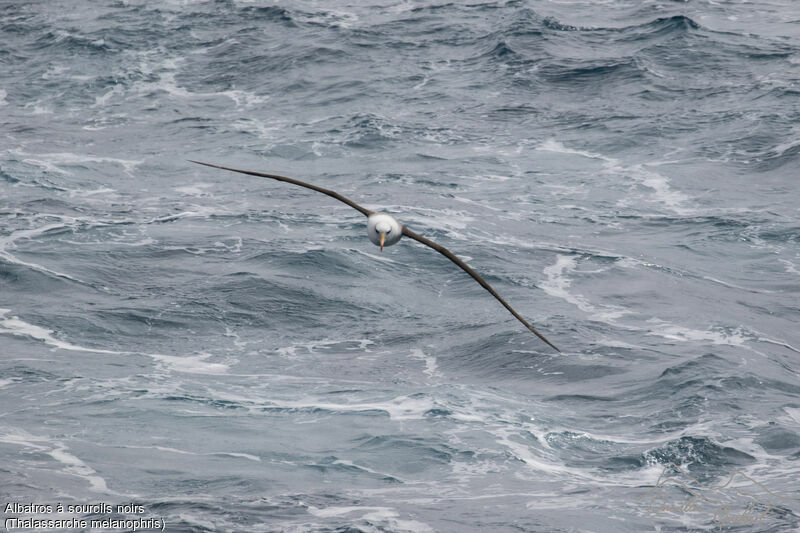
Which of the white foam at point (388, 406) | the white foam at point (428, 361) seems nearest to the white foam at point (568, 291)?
the white foam at point (428, 361)

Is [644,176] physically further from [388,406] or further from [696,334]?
[388,406]

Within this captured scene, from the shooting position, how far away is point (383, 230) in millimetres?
19875

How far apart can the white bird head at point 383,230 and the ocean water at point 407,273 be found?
614 centimetres

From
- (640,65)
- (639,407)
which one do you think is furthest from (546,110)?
(639,407)

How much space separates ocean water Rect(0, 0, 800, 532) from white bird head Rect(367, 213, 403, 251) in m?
6.14

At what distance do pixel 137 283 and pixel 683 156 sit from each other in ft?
72.5

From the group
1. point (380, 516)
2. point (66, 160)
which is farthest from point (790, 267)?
point (66, 160)

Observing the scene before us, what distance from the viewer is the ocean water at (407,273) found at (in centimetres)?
2503

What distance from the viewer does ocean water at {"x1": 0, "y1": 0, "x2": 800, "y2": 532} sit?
2503 cm

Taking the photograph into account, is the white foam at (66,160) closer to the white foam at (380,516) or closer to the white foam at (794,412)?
the white foam at (380,516)

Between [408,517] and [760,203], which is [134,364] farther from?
[760,203]

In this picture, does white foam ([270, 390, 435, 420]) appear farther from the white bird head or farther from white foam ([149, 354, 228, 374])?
the white bird head

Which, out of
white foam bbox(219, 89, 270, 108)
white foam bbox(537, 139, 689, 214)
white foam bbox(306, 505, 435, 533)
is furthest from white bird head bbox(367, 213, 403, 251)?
white foam bbox(219, 89, 270, 108)

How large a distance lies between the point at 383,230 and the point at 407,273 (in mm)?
17652
